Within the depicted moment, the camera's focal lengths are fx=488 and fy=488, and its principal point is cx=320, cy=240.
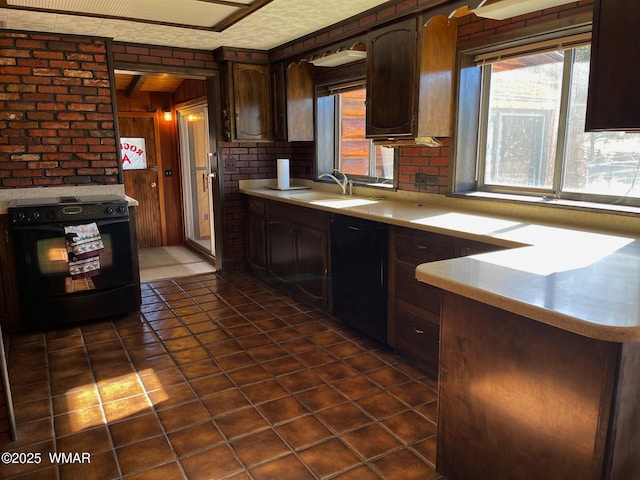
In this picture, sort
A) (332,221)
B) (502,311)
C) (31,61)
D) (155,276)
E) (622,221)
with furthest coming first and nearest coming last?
(155,276), (31,61), (332,221), (622,221), (502,311)

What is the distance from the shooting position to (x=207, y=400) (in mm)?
2637

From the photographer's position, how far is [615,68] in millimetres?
1693

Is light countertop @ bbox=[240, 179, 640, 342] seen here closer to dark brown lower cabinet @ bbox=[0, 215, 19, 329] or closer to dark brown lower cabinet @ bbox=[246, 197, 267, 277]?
dark brown lower cabinet @ bbox=[246, 197, 267, 277]

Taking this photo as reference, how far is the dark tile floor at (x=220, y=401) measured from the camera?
6.94ft

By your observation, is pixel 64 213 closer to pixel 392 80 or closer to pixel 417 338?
pixel 392 80

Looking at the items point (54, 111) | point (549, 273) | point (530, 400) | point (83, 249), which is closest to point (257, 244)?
point (83, 249)

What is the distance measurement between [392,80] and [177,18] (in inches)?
67.3

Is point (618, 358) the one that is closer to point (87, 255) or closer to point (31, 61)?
point (87, 255)

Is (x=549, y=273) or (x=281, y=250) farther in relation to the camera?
(x=281, y=250)

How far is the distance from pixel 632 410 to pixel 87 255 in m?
3.49

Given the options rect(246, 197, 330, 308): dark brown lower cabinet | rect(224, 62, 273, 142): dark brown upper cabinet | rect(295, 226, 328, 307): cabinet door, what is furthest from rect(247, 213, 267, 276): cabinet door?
rect(224, 62, 273, 142): dark brown upper cabinet

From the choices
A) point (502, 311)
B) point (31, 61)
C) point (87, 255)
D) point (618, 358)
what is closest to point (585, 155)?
point (502, 311)

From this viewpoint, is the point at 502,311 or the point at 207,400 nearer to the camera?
the point at 502,311

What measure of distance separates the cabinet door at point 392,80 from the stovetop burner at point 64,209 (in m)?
2.03
